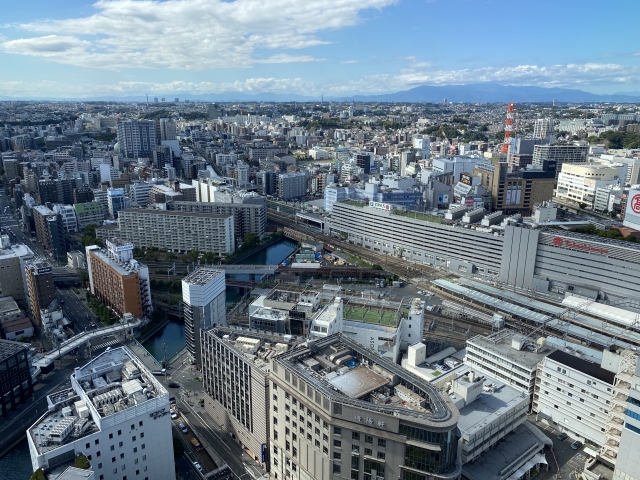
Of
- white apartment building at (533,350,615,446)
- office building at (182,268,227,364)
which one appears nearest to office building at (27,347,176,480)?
office building at (182,268,227,364)

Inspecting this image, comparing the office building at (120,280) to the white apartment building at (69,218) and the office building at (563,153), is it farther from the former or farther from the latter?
the office building at (563,153)

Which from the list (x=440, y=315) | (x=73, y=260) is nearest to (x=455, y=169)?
(x=440, y=315)

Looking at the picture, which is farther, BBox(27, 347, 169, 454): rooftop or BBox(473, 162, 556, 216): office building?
BBox(473, 162, 556, 216): office building

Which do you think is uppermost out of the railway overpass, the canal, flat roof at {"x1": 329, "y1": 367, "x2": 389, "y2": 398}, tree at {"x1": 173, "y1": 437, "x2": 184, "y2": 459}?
flat roof at {"x1": 329, "y1": 367, "x2": 389, "y2": 398}

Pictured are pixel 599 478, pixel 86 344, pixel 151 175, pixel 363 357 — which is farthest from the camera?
pixel 151 175

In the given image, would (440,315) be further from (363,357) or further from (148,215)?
(148,215)

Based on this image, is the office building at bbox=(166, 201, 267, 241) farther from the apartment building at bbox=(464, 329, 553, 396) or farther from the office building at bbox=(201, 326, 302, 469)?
the apartment building at bbox=(464, 329, 553, 396)

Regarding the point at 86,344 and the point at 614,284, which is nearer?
the point at 86,344
